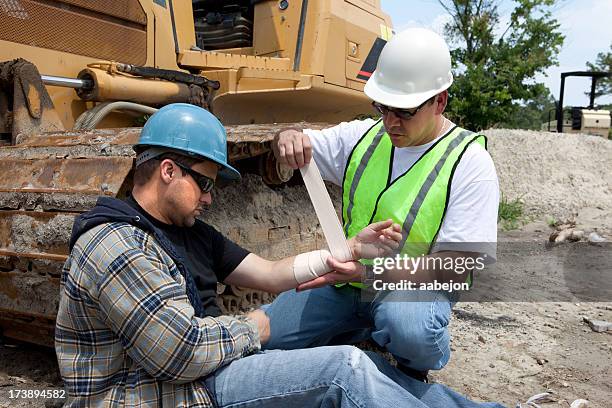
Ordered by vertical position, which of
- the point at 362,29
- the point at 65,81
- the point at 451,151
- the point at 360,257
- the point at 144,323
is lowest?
the point at 144,323

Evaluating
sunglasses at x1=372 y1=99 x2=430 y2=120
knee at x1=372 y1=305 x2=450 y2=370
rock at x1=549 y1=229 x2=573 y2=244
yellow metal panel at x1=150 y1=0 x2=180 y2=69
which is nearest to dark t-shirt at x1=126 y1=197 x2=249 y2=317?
knee at x1=372 y1=305 x2=450 y2=370

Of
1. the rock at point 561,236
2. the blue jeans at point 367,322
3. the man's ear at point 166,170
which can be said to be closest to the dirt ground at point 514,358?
the blue jeans at point 367,322

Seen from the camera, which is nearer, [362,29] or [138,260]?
[138,260]

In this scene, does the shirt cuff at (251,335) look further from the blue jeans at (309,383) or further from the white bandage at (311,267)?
the white bandage at (311,267)

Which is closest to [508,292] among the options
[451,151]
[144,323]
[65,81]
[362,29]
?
[362,29]

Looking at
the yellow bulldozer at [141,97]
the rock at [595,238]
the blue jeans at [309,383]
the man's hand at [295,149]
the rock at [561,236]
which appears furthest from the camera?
the rock at [561,236]

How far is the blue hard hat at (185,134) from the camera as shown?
2.08 m

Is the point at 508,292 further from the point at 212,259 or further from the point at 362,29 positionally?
the point at 212,259

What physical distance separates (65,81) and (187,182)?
1.91 m

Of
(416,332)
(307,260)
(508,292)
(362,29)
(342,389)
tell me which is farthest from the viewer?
(508,292)

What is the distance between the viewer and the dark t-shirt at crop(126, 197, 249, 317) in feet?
7.17

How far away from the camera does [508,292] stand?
590 centimetres

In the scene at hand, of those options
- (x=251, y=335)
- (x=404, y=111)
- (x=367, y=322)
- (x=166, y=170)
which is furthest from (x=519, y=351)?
(x=166, y=170)

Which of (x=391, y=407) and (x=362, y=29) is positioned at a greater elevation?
(x=362, y=29)
